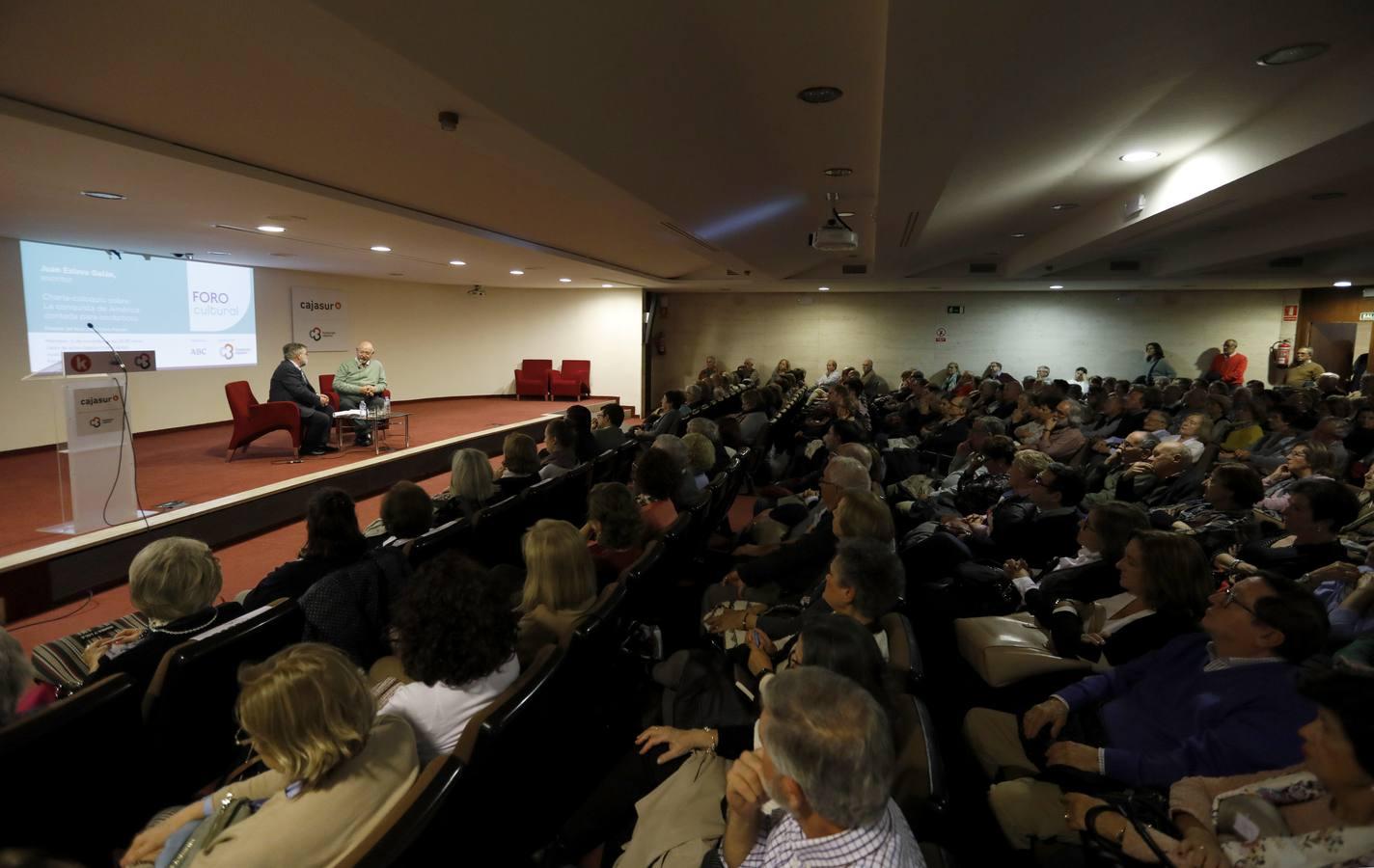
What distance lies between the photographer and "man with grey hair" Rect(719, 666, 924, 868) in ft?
3.73

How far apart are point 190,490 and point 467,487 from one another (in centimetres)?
407

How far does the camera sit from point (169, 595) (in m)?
2.16

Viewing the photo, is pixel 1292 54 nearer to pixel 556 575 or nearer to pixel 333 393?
pixel 556 575

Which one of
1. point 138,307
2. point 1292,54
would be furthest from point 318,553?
point 138,307

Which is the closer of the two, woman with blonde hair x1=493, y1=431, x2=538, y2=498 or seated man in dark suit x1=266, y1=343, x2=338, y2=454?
woman with blonde hair x1=493, y1=431, x2=538, y2=498

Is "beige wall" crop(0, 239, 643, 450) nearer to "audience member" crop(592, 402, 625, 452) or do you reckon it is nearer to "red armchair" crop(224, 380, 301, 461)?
"red armchair" crop(224, 380, 301, 461)

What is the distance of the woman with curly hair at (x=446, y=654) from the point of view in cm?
169

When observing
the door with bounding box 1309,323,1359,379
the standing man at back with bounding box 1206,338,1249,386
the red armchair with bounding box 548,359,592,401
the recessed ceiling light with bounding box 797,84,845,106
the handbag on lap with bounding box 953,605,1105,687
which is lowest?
the handbag on lap with bounding box 953,605,1105,687

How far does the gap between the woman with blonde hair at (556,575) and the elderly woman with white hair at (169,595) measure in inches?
40.0

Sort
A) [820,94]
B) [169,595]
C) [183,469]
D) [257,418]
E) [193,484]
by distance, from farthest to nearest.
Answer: [257,418] < [183,469] < [193,484] < [820,94] < [169,595]

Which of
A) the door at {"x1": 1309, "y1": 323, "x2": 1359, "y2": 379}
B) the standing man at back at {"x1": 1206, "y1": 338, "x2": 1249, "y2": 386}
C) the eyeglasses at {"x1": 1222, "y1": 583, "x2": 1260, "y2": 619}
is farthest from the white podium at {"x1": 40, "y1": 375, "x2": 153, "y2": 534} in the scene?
the door at {"x1": 1309, "y1": 323, "x2": 1359, "y2": 379}

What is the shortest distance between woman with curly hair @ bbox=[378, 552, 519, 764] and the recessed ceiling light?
95.0 inches

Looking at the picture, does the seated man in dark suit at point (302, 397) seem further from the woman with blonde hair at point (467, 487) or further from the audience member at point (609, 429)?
the woman with blonde hair at point (467, 487)

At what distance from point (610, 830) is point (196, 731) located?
1.23 metres
